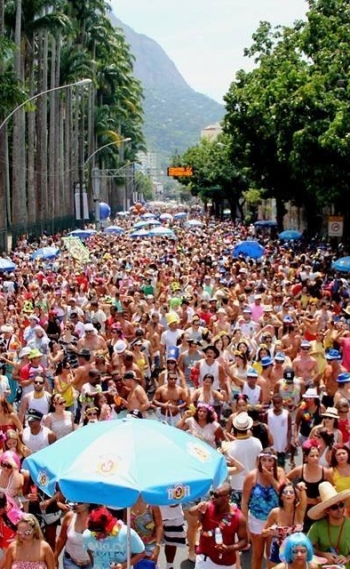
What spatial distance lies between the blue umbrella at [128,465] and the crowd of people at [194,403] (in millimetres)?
301

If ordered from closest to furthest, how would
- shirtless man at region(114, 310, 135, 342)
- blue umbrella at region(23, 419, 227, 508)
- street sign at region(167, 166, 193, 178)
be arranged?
1. blue umbrella at region(23, 419, 227, 508)
2. shirtless man at region(114, 310, 135, 342)
3. street sign at region(167, 166, 193, 178)

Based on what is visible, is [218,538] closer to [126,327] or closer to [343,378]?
[343,378]

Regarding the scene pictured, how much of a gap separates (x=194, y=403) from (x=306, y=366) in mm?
2228

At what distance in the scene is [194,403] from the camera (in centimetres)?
1050

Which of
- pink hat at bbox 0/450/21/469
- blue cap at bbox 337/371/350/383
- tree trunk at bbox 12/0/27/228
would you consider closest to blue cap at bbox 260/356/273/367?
blue cap at bbox 337/371/350/383

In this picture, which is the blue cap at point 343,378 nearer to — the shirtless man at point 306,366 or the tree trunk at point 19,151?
the shirtless man at point 306,366

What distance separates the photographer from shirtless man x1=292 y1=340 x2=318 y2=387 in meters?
12.2

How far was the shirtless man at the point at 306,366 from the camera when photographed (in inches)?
479

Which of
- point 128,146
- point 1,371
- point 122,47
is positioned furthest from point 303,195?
point 128,146

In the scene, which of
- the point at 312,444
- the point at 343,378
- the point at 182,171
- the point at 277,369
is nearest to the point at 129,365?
the point at 277,369

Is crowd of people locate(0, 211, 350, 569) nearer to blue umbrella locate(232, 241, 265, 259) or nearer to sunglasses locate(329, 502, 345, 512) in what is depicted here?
sunglasses locate(329, 502, 345, 512)

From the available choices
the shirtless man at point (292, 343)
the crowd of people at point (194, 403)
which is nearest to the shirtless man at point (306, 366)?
the crowd of people at point (194, 403)

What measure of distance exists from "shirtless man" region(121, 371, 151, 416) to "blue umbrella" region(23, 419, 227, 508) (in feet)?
11.3

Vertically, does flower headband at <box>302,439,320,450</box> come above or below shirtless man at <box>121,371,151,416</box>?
above
